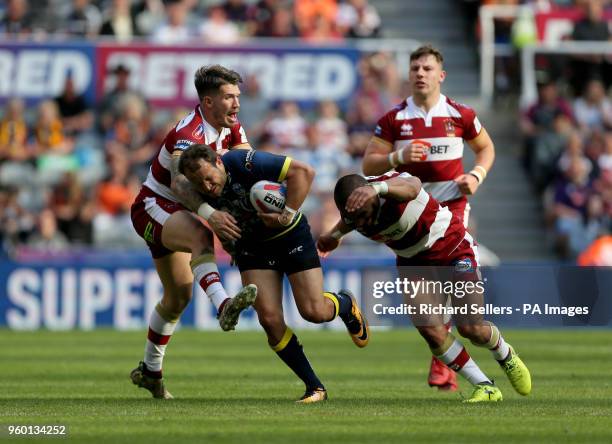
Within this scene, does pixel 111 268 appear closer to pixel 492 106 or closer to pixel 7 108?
pixel 7 108

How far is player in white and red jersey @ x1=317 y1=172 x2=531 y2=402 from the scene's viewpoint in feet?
33.9

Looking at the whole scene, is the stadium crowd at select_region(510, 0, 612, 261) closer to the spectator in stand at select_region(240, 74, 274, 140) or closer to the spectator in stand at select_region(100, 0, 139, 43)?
the spectator in stand at select_region(240, 74, 274, 140)

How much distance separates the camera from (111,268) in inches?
842

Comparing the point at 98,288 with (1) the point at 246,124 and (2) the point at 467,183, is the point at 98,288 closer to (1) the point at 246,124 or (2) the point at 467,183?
(1) the point at 246,124

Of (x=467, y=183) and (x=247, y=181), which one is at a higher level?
(x=247, y=181)

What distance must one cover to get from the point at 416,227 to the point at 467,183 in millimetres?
1040

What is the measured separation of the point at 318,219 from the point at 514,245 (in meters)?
4.47

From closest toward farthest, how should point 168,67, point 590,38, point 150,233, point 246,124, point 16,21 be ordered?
point 150,233
point 246,124
point 168,67
point 16,21
point 590,38

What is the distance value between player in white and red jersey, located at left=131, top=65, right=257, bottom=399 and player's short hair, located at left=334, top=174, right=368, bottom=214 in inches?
30.7

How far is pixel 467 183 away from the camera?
37.7ft

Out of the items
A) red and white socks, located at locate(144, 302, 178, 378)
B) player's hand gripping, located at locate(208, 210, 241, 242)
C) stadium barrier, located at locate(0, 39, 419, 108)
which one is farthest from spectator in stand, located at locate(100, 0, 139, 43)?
player's hand gripping, located at locate(208, 210, 241, 242)

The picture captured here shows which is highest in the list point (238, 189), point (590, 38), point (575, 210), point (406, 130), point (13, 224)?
point (590, 38)

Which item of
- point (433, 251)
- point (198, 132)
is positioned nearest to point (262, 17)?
point (198, 132)

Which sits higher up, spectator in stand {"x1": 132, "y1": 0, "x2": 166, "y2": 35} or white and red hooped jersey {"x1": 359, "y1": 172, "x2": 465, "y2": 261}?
spectator in stand {"x1": 132, "y1": 0, "x2": 166, "y2": 35}
